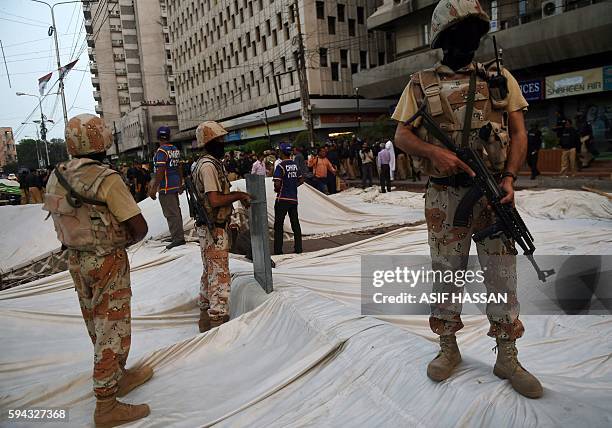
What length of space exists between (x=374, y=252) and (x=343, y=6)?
3275 cm

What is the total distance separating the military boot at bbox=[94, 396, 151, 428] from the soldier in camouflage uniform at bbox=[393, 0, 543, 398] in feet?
5.07

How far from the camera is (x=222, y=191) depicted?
11.5 ft

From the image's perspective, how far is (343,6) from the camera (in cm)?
3378

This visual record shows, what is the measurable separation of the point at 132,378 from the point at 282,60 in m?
35.0

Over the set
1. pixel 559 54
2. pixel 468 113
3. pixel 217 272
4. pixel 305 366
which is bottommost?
pixel 305 366

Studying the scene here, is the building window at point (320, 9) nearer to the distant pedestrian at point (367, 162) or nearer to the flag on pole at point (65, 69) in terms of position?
the flag on pole at point (65, 69)

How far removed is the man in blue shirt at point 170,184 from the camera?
645cm

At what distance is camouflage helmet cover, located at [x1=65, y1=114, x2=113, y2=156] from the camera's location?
231cm

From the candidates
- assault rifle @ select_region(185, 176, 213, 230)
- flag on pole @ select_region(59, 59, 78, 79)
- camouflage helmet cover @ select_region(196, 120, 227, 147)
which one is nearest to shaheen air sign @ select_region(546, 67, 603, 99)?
camouflage helmet cover @ select_region(196, 120, 227, 147)


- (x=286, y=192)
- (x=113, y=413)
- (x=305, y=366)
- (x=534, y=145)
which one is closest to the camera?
(x=113, y=413)

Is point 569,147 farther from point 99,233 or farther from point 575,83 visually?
point 99,233

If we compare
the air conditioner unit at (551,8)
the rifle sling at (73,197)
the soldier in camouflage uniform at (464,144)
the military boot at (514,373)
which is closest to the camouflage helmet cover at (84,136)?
the rifle sling at (73,197)

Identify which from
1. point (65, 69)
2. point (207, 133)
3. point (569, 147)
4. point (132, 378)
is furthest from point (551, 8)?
point (65, 69)

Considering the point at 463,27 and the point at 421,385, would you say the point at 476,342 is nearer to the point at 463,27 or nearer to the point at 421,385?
the point at 421,385
